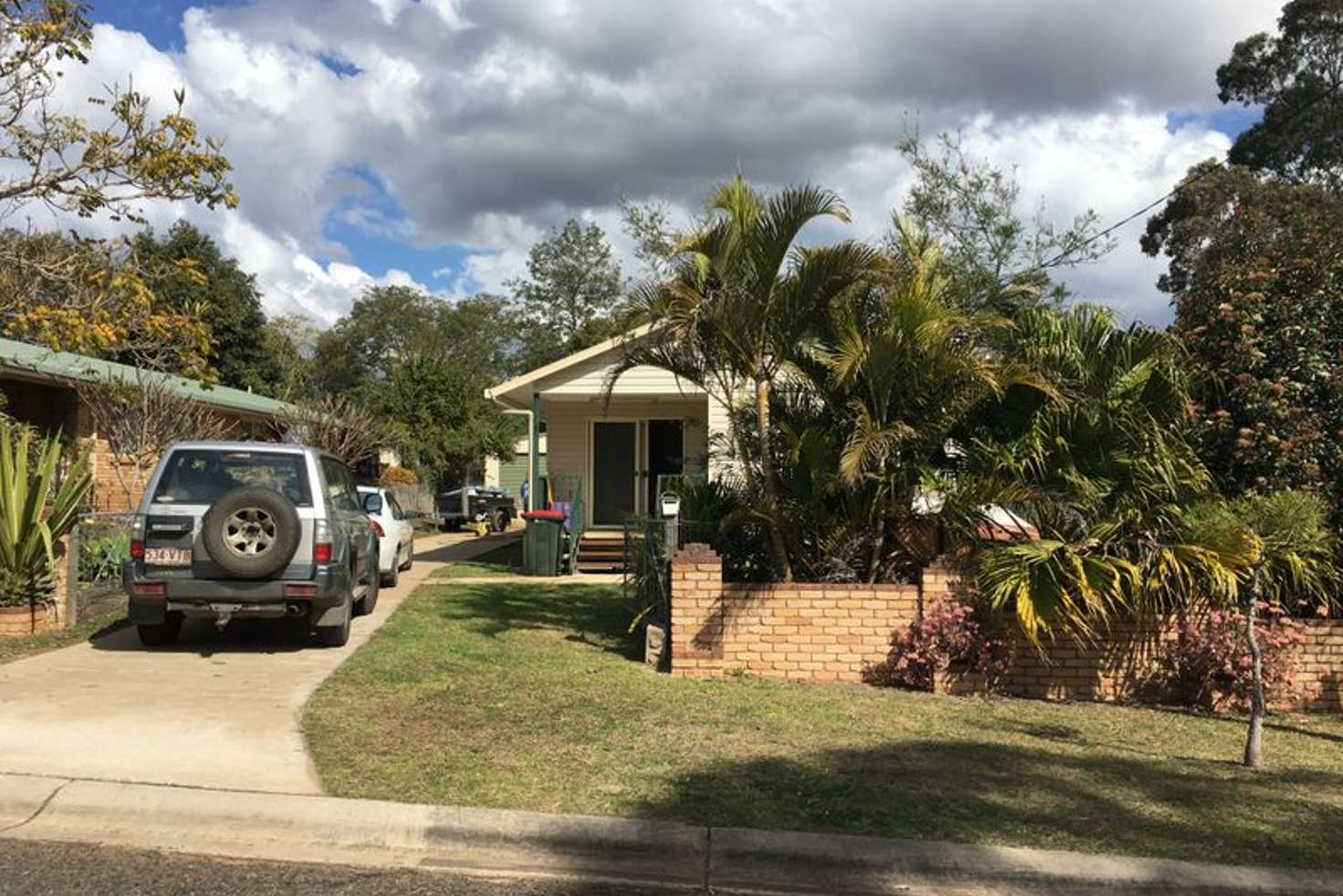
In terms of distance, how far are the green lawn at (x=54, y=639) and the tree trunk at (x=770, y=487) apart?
6241mm

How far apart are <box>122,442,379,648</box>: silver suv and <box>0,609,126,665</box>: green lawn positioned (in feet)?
2.37

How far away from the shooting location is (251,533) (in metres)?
8.09

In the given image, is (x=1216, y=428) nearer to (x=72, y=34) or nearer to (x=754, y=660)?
(x=754, y=660)

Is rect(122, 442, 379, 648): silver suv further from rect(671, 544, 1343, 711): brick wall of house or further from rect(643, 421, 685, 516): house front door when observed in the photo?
rect(643, 421, 685, 516): house front door

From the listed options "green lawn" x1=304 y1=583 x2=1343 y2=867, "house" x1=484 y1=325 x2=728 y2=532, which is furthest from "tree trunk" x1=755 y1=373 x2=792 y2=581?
"house" x1=484 y1=325 x2=728 y2=532

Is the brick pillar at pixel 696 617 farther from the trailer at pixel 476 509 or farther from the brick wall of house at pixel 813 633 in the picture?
the trailer at pixel 476 509

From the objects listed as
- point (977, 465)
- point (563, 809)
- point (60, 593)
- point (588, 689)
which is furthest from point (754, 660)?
point (60, 593)

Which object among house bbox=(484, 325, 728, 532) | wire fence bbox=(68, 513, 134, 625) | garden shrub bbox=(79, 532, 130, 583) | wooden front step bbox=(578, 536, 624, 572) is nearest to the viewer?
wire fence bbox=(68, 513, 134, 625)

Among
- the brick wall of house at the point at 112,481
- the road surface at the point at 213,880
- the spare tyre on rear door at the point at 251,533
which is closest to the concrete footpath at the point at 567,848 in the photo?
the road surface at the point at 213,880

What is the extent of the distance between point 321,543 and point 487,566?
9888mm

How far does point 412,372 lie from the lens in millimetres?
32594

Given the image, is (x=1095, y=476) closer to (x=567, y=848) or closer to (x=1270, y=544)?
(x=1270, y=544)

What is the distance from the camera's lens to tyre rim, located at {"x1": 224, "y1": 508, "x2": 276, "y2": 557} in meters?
8.02

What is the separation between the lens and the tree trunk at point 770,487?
8.73m
